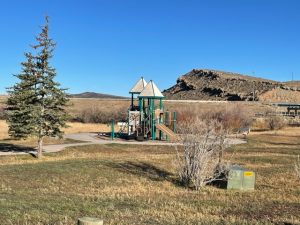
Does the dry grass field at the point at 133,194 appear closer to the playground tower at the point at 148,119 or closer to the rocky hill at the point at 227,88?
the playground tower at the point at 148,119

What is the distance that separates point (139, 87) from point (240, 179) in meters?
26.6

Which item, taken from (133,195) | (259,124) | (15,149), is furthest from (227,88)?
(133,195)

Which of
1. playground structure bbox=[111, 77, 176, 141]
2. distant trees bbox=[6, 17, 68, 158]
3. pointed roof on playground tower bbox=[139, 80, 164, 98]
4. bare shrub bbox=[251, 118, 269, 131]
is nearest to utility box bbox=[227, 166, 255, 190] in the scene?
distant trees bbox=[6, 17, 68, 158]

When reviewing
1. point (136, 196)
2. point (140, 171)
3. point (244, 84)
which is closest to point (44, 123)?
point (140, 171)

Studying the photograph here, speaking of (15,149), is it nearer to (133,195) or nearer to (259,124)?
(133,195)

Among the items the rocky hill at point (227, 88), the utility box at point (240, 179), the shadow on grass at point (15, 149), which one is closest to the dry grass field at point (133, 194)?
the utility box at point (240, 179)

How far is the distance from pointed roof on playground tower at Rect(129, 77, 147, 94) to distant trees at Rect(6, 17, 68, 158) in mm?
17034

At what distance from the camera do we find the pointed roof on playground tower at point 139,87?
42500 millimetres

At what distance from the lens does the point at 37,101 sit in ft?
84.5

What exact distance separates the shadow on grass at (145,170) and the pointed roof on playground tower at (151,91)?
637 inches

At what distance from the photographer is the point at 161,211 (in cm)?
1123

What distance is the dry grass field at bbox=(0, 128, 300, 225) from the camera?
10.3 meters

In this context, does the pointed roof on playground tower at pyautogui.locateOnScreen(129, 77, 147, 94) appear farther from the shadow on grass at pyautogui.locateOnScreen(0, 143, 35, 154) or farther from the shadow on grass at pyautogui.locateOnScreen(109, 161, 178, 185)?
the shadow on grass at pyautogui.locateOnScreen(109, 161, 178, 185)

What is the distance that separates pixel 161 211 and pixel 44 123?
50.7 feet
